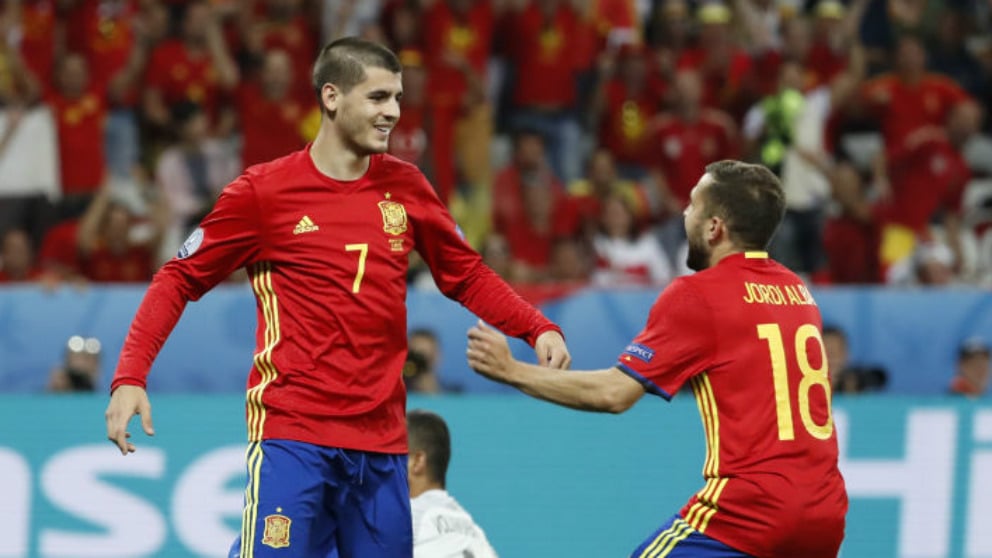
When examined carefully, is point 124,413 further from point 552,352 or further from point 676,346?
point 676,346

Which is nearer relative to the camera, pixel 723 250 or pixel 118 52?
pixel 723 250

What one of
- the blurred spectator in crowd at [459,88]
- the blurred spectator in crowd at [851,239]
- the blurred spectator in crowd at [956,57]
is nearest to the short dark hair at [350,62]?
the blurred spectator in crowd at [459,88]

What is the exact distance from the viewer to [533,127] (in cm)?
1330

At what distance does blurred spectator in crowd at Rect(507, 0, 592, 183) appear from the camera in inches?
530

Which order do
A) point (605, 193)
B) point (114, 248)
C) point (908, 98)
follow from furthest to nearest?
point (908, 98) → point (605, 193) → point (114, 248)

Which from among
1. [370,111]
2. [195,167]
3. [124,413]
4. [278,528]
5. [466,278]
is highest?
[195,167]

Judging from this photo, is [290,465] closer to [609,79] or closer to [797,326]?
[797,326]

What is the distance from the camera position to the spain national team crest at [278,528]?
524cm

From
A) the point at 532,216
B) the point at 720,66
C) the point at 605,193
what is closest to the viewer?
the point at 532,216

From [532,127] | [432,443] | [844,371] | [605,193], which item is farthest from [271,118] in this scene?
[432,443]

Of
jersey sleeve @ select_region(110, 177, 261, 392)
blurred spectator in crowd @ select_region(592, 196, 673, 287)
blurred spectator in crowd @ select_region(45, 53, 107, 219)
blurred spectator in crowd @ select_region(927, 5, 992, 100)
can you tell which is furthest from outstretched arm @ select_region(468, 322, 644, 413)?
blurred spectator in crowd @ select_region(927, 5, 992, 100)

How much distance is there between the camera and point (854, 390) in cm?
1006

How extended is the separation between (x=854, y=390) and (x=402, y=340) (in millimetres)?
5154

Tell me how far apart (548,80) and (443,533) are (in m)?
7.67
